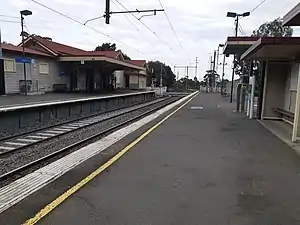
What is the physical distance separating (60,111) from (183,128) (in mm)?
6733

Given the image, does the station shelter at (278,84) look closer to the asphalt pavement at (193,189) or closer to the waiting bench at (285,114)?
the waiting bench at (285,114)

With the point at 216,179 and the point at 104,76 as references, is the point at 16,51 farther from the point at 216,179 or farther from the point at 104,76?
the point at 216,179

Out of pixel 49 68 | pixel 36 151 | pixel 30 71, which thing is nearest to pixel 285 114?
pixel 36 151

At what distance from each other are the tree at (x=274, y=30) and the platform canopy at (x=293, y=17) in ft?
87.7

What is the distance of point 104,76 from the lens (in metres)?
53.6

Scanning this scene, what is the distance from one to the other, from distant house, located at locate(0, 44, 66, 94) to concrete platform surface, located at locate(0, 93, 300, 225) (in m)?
25.0

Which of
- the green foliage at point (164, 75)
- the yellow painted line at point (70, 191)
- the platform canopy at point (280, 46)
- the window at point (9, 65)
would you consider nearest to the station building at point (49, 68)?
the window at point (9, 65)

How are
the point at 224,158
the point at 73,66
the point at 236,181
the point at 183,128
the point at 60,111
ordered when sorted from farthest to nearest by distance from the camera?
the point at 73,66 < the point at 60,111 < the point at 183,128 < the point at 224,158 < the point at 236,181

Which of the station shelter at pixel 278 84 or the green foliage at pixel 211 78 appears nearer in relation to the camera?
the station shelter at pixel 278 84

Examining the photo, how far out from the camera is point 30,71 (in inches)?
1356

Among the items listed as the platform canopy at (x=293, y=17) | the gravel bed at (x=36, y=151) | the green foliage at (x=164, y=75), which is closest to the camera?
the gravel bed at (x=36, y=151)

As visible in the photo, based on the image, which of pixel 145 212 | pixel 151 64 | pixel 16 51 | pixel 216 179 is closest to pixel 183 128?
pixel 216 179

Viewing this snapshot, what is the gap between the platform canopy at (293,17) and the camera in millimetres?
7812

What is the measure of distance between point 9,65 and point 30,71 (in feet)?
11.6
